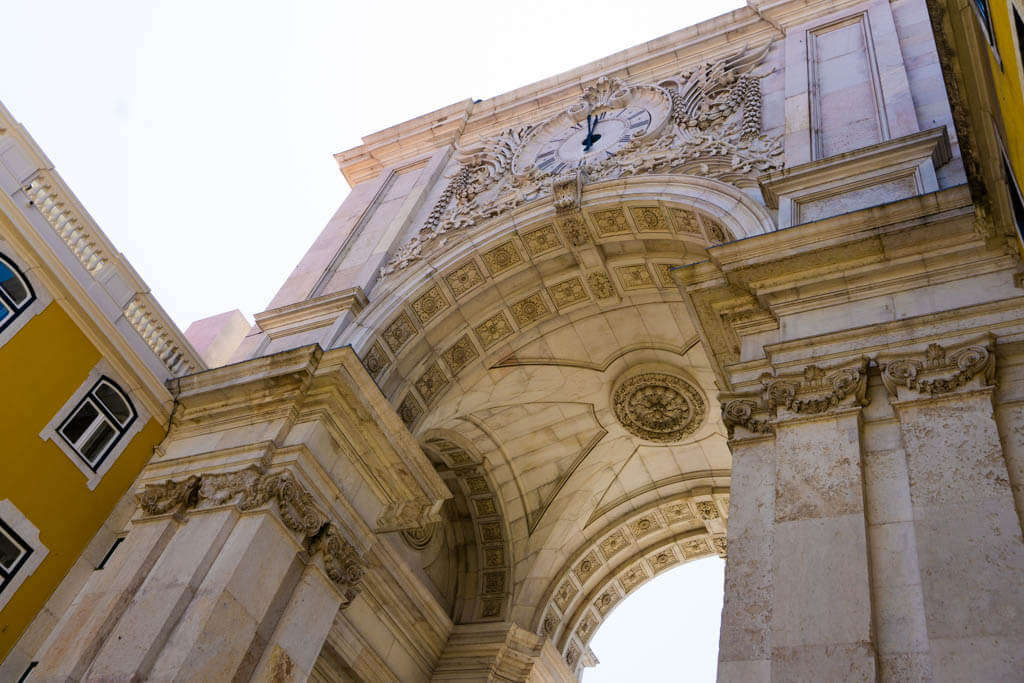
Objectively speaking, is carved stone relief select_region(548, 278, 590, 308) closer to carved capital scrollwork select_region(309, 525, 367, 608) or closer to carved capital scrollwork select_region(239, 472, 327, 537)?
carved capital scrollwork select_region(309, 525, 367, 608)

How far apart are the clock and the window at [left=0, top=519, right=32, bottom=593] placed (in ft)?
30.1

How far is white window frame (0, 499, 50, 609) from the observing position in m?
10.0

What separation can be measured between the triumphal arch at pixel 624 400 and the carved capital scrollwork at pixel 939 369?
0.03 m

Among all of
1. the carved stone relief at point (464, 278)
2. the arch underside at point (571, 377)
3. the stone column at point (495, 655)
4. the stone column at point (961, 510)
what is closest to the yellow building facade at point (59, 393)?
the arch underside at point (571, 377)

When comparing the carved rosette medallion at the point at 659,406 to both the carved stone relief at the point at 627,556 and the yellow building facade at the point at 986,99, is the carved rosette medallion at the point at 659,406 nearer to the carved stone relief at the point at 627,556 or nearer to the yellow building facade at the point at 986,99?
the carved stone relief at the point at 627,556

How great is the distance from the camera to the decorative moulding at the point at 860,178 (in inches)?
396

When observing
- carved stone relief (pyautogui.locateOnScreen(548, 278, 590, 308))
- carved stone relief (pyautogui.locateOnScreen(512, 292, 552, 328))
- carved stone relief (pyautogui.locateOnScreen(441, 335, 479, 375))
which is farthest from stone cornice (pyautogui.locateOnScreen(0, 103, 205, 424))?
carved stone relief (pyautogui.locateOnScreen(548, 278, 590, 308))

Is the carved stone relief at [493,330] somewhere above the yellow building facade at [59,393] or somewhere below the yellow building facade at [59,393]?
above

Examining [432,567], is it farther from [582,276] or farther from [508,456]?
[582,276]

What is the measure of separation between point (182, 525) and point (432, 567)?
7.03m

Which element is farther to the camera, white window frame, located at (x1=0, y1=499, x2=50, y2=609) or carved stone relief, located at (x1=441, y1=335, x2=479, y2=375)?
carved stone relief, located at (x1=441, y1=335, x2=479, y2=375)

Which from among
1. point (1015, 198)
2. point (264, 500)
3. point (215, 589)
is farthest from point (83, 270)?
point (1015, 198)

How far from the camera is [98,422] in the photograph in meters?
11.5

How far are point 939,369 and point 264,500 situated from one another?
23.5 feet
